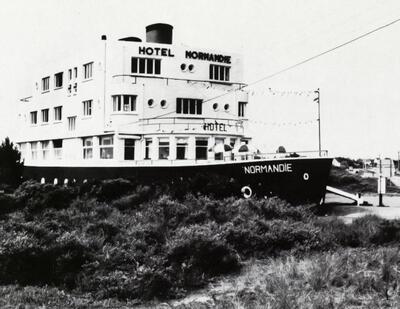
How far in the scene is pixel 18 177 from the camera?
2853cm

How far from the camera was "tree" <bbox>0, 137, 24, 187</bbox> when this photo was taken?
27.8 meters

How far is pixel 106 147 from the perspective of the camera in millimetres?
23406

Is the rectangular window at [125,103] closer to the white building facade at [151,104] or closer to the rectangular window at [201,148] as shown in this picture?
the white building facade at [151,104]

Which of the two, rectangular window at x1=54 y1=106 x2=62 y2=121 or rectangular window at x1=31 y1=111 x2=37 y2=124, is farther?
rectangular window at x1=31 y1=111 x2=37 y2=124

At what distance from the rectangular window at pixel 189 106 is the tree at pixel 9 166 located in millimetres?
11363

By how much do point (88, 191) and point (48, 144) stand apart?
11566 millimetres

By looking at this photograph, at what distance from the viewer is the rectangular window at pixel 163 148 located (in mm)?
21623

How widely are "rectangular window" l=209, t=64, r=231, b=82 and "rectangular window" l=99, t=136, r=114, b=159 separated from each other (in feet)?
21.1

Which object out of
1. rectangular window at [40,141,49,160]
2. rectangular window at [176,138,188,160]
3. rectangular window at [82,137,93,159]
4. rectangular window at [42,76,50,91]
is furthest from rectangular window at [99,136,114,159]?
rectangular window at [42,76,50,91]

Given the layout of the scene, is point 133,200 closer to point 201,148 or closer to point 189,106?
point 201,148

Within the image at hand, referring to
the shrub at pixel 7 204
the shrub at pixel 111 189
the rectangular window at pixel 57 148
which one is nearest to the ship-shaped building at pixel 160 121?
the rectangular window at pixel 57 148

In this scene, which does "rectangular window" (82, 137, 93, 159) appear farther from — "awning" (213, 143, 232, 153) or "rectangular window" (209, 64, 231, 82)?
"awning" (213, 143, 232, 153)

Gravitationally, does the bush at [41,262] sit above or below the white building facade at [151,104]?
below

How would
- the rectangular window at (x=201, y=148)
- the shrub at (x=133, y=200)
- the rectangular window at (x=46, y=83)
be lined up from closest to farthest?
the shrub at (x=133, y=200) < the rectangular window at (x=201, y=148) < the rectangular window at (x=46, y=83)
